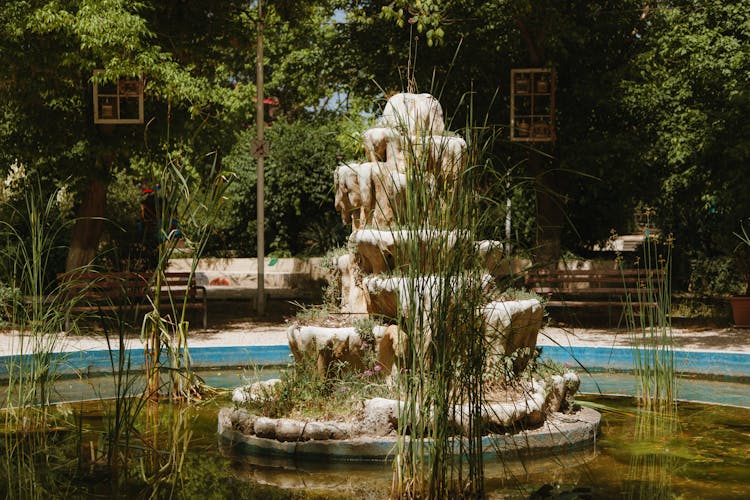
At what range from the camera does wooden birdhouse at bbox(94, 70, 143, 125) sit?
38.2 feet

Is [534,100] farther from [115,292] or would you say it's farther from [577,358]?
[115,292]

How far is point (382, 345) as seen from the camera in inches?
255

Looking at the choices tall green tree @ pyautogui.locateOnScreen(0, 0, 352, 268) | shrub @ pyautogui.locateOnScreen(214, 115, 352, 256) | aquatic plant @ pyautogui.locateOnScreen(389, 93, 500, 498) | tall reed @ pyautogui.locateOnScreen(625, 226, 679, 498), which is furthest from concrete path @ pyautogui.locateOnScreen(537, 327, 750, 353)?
shrub @ pyautogui.locateOnScreen(214, 115, 352, 256)

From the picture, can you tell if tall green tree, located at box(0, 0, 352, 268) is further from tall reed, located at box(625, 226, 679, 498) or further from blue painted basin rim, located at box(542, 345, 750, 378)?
tall reed, located at box(625, 226, 679, 498)

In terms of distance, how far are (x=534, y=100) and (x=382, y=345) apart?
7571 millimetres

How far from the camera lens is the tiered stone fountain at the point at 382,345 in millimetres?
5578

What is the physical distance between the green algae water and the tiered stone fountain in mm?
132

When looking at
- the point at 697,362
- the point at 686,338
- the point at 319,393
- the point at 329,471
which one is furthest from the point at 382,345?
the point at 686,338

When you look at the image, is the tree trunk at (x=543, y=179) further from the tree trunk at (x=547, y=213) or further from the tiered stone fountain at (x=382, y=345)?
the tiered stone fountain at (x=382, y=345)

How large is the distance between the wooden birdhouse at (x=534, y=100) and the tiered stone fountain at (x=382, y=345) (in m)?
5.76

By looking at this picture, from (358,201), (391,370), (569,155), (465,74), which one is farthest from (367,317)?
(465,74)

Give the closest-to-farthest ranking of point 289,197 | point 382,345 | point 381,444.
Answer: point 381,444
point 382,345
point 289,197

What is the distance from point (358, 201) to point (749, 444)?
3.10m

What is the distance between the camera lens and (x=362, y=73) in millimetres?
14852
